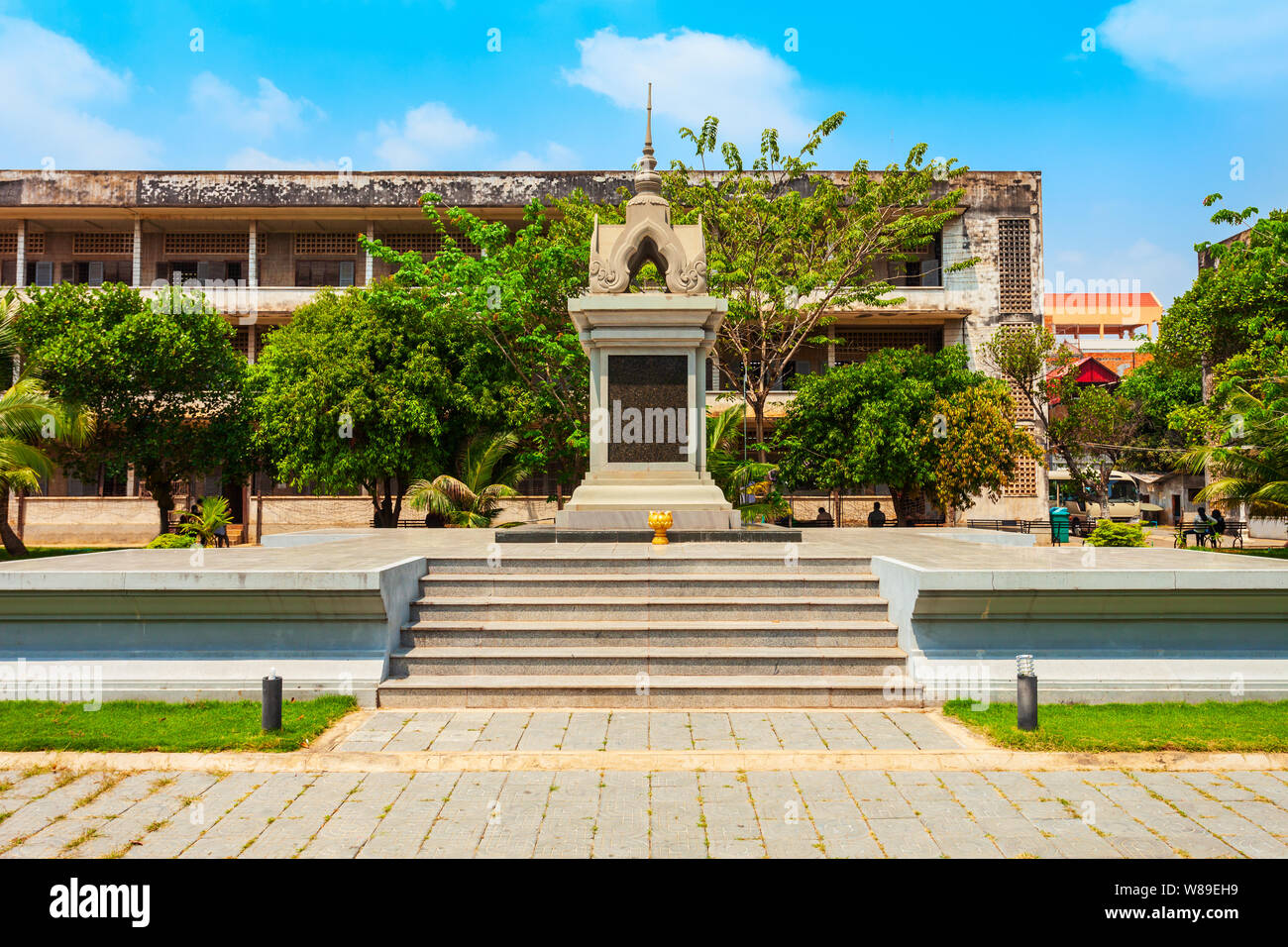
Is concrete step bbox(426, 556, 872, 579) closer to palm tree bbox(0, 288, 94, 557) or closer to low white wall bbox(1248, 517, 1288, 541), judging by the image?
palm tree bbox(0, 288, 94, 557)

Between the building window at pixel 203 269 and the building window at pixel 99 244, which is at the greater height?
the building window at pixel 99 244

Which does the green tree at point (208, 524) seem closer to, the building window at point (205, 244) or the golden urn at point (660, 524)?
the golden urn at point (660, 524)

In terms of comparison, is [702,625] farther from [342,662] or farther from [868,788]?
[342,662]

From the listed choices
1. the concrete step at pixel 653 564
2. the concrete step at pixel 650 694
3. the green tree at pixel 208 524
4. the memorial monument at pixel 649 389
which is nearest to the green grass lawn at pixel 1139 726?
the concrete step at pixel 650 694

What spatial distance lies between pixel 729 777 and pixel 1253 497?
16459 mm

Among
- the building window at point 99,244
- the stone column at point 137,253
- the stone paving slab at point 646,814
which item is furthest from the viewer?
the building window at point 99,244

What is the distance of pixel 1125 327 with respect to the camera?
80438mm

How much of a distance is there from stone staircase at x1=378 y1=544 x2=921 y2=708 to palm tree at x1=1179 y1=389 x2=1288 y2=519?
13.0 meters

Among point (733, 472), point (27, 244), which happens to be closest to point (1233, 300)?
point (733, 472)

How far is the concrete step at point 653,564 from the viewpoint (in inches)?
350

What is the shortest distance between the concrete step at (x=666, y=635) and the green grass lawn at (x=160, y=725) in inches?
48.3

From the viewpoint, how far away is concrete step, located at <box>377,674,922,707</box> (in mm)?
7219

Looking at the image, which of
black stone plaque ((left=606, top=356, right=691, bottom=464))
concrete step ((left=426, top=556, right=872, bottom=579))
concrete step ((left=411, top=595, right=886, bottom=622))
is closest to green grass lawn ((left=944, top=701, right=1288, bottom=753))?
concrete step ((left=411, top=595, right=886, bottom=622))

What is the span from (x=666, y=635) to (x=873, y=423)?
18.4m
